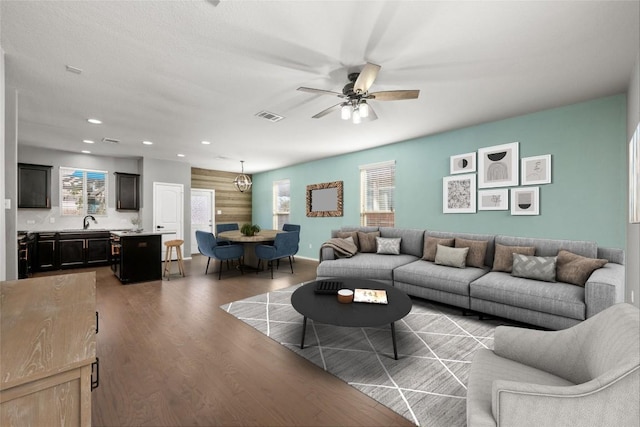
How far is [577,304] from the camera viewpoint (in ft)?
7.97

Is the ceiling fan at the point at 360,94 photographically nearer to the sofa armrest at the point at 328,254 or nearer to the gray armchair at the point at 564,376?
the gray armchair at the point at 564,376

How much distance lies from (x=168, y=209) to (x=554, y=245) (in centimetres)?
786

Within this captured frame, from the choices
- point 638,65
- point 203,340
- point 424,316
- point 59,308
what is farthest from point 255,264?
point 638,65

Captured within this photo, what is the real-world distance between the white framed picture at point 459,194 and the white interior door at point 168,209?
6297 mm

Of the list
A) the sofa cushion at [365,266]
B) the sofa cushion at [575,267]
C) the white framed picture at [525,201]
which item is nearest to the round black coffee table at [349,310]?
the sofa cushion at [365,266]

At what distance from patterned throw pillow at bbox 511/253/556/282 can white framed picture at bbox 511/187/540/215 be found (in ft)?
3.11

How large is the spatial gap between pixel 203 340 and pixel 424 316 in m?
2.49

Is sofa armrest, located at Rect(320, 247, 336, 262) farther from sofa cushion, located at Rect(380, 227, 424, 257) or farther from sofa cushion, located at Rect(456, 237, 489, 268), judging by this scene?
sofa cushion, located at Rect(456, 237, 489, 268)

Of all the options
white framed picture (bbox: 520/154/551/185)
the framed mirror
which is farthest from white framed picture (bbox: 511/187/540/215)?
the framed mirror

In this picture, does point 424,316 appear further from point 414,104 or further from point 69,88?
point 69,88

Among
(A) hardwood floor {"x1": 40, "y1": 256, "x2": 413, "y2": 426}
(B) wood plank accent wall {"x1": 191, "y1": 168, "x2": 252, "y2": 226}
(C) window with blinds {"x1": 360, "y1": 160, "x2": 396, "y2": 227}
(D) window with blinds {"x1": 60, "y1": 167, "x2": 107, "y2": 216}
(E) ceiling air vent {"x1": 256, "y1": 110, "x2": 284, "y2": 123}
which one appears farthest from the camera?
(B) wood plank accent wall {"x1": 191, "y1": 168, "x2": 252, "y2": 226}

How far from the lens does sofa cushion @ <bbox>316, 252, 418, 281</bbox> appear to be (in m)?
3.87

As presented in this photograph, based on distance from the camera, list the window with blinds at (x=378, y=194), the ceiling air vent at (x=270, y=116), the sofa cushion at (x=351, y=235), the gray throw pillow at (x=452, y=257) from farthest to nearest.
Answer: the window with blinds at (x=378, y=194)
the sofa cushion at (x=351, y=235)
the ceiling air vent at (x=270, y=116)
the gray throw pillow at (x=452, y=257)

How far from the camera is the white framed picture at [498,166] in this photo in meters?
3.82
